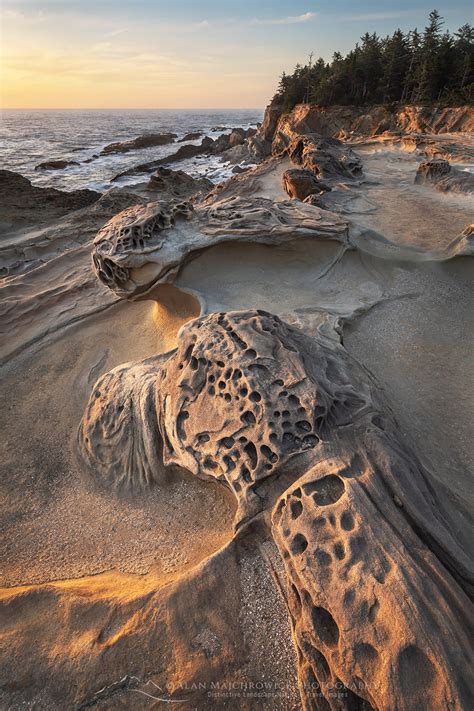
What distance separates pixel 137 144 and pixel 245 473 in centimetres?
3287

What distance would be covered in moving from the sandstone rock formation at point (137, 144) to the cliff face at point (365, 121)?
9884 mm

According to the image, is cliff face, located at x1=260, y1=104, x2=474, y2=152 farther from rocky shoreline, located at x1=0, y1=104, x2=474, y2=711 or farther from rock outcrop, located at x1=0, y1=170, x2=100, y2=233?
rocky shoreline, located at x1=0, y1=104, x2=474, y2=711

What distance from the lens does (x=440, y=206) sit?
6.39 meters

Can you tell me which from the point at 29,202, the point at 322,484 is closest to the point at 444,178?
the point at 322,484

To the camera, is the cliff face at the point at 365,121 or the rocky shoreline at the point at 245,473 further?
the cliff face at the point at 365,121

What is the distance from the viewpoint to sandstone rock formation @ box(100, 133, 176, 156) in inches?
1054

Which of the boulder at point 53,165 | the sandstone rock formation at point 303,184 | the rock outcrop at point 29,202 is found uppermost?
the sandstone rock formation at point 303,184

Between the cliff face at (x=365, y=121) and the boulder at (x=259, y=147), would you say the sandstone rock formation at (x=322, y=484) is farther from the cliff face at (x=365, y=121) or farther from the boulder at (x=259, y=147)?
the boulder at (x=259, y=147)

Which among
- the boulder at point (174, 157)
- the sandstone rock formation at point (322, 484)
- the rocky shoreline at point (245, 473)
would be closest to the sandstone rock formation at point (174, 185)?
the boulder at point (174, 157)

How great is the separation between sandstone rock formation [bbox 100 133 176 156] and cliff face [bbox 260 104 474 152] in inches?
389

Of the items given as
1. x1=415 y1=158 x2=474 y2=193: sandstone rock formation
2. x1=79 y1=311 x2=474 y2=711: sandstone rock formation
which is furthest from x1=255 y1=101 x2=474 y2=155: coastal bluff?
x1=79 y1=311 x2=474 y2=711: sandstone rock formation

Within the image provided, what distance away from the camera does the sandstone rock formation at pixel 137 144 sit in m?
26.8

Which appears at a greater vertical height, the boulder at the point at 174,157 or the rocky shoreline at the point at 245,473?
the boulder at the point at 174,157

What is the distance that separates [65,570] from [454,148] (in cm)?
1258
